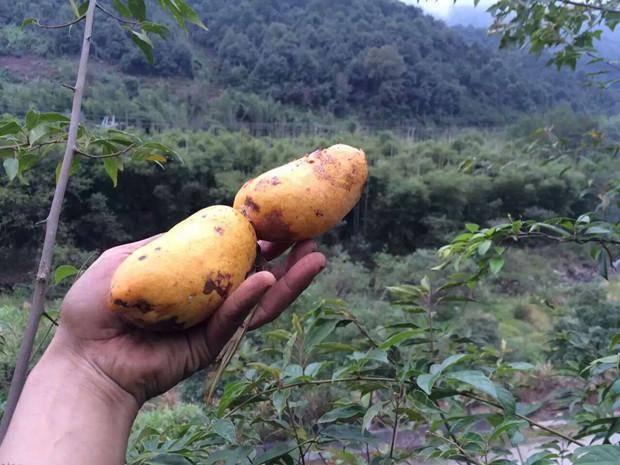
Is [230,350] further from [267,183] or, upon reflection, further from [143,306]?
[267,183]

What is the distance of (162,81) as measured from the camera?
15391 mm

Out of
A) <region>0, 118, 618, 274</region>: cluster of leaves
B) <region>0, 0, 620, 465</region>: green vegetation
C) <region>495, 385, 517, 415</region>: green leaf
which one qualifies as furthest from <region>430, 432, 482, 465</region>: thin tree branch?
<region>0, 118, 618, 274</region>: cluster of leaves

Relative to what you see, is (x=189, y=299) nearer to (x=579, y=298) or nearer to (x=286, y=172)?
(x=286, y=172)

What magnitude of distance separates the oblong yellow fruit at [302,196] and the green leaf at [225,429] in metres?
0.41

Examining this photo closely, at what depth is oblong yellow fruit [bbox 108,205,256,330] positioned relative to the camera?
840 millimetres

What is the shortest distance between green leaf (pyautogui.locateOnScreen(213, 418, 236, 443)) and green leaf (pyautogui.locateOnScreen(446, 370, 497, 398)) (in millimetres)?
354

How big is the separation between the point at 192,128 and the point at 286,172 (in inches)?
541

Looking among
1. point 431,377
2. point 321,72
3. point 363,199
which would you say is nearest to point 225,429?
point 431,377

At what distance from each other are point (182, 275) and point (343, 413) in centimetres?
38

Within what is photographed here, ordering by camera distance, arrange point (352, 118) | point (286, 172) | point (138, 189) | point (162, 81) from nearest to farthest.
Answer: point (286, 172) → point (138, 189) → point (162, 81) → point (352, 118)

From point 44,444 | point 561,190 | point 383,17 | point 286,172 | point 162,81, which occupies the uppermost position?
point 383,17

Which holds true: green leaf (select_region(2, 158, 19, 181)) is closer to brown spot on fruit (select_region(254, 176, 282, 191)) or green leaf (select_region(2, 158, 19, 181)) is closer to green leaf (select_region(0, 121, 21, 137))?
green leaf (select_region(0, 121, 21, 137))

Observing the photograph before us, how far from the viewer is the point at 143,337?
959 mm

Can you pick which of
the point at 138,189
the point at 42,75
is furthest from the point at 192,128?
the point at 42,75
